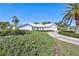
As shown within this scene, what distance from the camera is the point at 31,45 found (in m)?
3.29

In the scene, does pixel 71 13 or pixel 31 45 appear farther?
pixel 31 45

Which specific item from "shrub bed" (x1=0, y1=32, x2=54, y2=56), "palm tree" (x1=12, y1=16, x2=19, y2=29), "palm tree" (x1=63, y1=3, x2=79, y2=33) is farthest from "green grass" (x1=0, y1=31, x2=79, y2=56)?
"palm tree" (x1=63, y1=3, x2=79, y2=33)

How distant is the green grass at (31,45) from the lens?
10.7ft

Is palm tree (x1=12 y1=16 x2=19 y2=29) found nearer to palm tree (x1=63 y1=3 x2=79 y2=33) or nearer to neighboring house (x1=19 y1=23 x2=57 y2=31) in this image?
neighboring house (x1=19 y1=23 x2=57 y2=31)

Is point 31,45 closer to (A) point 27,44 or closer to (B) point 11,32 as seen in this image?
(A) point 27,44

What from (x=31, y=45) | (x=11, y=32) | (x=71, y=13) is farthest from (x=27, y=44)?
(x=71, y=13)

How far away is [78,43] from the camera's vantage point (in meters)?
3.24

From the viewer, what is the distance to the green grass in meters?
3.25

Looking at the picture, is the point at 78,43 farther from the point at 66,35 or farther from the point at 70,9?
the point at 70,9

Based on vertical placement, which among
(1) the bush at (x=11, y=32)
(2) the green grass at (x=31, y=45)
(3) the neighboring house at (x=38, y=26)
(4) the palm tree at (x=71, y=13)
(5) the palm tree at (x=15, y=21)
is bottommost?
(2) the green grass at (x=31, y=45)

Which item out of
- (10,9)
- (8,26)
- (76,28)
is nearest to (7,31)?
(8,26)

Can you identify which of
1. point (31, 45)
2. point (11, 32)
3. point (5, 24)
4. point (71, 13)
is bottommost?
point (31, 45)

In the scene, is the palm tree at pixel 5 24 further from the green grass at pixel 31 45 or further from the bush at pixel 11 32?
the green grass at pixel 31 45

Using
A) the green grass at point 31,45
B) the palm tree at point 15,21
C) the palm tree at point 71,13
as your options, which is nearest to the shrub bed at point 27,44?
the green grass at point 31,45
